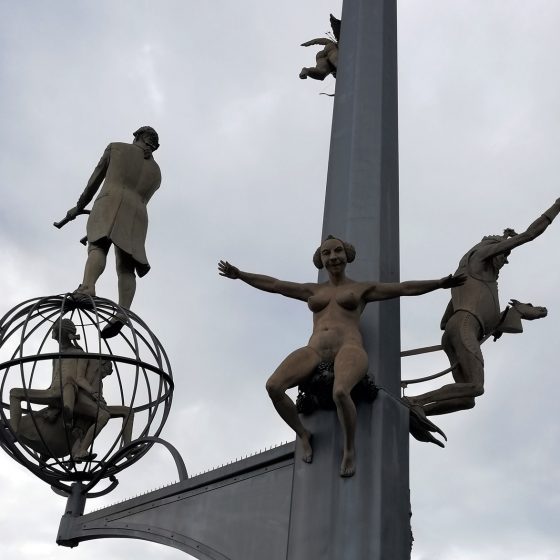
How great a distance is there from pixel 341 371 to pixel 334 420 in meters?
0.60

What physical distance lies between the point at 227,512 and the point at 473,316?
151 inches

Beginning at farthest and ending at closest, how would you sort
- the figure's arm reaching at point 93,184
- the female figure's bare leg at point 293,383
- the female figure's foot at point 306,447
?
1. the figure's arm reaching at point 93,184
2. the female figure's foot at point 306,447
3. the female figure's bare leg at point 293,383

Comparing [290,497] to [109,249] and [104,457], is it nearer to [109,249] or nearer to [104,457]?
[104,457]

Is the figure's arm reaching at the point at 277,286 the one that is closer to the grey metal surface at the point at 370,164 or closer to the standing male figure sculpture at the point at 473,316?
the grey metal surface at the point at 370,164

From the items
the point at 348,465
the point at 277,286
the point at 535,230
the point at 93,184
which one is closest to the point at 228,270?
the point at 277,286

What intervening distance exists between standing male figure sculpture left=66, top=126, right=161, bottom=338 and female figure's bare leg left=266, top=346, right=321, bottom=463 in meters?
4.90

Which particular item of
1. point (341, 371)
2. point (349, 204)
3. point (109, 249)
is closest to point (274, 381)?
point (341, 371)

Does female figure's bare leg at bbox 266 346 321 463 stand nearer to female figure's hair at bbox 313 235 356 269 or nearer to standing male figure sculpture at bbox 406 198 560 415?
female figure's hair at bbox 313 235 356 269

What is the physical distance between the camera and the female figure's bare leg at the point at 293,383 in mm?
10688

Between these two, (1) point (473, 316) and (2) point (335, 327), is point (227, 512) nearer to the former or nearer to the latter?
(2) point (335, 327)

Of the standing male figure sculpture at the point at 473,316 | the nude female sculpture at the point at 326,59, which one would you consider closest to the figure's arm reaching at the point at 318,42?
the nude female sculpture at the point at 326,59

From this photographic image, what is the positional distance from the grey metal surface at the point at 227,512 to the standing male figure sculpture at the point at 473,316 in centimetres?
216

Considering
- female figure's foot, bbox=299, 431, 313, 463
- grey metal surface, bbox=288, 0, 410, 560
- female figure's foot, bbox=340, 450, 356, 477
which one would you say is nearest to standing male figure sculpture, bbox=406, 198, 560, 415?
grey metal surface, bbox=288, 0, 410, 560

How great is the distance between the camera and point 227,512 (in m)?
11.1
